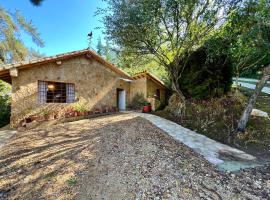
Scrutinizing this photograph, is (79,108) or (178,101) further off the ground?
(178,101)

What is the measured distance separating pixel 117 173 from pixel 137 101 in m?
12.0

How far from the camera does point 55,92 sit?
11.4 metres

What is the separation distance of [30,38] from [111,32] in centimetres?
440

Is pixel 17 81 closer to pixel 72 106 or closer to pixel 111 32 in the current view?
pixel 72 106

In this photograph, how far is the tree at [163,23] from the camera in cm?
811

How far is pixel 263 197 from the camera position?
138 inches

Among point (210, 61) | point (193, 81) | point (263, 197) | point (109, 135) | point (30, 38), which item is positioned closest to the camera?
point (263, 197)

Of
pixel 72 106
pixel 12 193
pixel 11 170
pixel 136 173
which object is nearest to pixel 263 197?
pixel 136 173

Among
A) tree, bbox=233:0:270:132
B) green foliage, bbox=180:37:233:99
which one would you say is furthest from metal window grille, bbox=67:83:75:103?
tree, bbox=233:0:270:132

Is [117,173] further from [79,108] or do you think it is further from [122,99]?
[122,99]

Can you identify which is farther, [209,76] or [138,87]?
[138,87]

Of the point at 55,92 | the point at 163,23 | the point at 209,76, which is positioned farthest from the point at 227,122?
the point at 55,92

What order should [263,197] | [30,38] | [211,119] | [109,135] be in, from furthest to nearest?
1. [30,38]
2. [211,119]
3. [109,135]
4. [263,197]

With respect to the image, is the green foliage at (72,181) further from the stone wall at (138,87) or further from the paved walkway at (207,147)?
the stone wall at (138,87)
